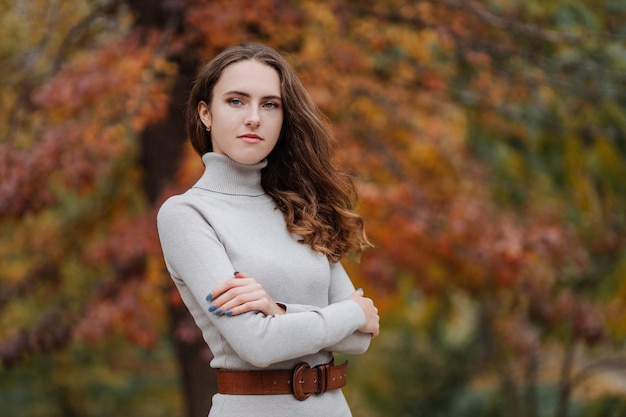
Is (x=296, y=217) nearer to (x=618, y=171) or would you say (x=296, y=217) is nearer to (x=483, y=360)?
(x=618, y=171)

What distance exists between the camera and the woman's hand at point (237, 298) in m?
2.11

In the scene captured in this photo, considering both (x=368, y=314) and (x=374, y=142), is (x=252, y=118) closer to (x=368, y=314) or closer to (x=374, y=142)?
(x=368, y=314)

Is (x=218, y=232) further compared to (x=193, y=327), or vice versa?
(x=193, y=327)

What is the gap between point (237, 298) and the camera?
2.11m

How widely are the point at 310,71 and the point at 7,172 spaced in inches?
82.1

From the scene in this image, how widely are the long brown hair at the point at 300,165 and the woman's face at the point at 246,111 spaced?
0.10 ft

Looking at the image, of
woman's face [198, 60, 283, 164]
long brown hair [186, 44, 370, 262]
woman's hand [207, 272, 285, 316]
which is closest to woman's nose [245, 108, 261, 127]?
woman's face [198, 60, 283, 164]

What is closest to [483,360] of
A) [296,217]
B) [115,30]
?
[115,30]

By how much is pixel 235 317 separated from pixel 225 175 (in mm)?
455

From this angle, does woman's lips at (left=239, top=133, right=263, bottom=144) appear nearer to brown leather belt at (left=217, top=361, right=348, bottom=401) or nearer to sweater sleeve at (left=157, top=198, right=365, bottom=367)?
sweater sleeve at (left=157, top=198, right=365, bottom=367)

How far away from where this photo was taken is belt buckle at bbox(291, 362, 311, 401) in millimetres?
2225

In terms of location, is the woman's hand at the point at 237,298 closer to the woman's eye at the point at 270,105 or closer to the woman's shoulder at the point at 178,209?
the woman's shoulder at the point at 178,209

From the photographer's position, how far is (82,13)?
6359mm

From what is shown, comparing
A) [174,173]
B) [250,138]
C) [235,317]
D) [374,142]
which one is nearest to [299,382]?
[235,317]
